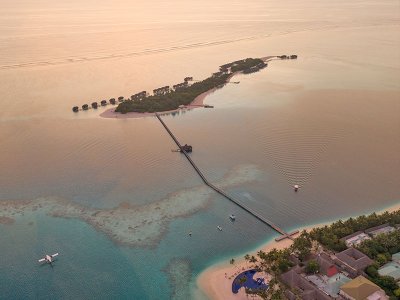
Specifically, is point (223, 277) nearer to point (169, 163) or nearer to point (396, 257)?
point (396, 257)

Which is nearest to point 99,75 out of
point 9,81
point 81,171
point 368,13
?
point 9,81

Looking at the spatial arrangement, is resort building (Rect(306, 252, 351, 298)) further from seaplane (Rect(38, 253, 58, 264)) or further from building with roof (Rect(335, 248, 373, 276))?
seaplane (Rect(38, 253, 58, 264))

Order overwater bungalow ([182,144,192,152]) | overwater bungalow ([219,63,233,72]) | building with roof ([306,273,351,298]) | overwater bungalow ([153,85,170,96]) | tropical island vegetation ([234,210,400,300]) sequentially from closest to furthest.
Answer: tropical island vegetation ([234,210,400,300])
building with roof ([306,273,351,298])
overwater bungalow ([182,144,192,152])
overwater bungalow ([153,85,170,96])
overwater bungalow ([219,63,233,72])

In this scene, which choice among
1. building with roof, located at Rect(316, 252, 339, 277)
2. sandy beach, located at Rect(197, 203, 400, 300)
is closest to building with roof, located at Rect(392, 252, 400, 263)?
building with roof, located at Rect(316, 252, 339, 277)

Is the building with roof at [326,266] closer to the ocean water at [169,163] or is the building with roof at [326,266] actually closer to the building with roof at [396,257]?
the building with roof at [396,257]

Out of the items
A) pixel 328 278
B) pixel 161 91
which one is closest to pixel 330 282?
pixel 328 278

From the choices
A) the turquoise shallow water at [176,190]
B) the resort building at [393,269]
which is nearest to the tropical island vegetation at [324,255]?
the resort building at [393,269]

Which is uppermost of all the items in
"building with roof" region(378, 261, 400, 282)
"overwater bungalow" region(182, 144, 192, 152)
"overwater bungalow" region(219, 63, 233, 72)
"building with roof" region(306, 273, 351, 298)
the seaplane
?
"overwater bungalow" region(219, 63, 233, 72)
